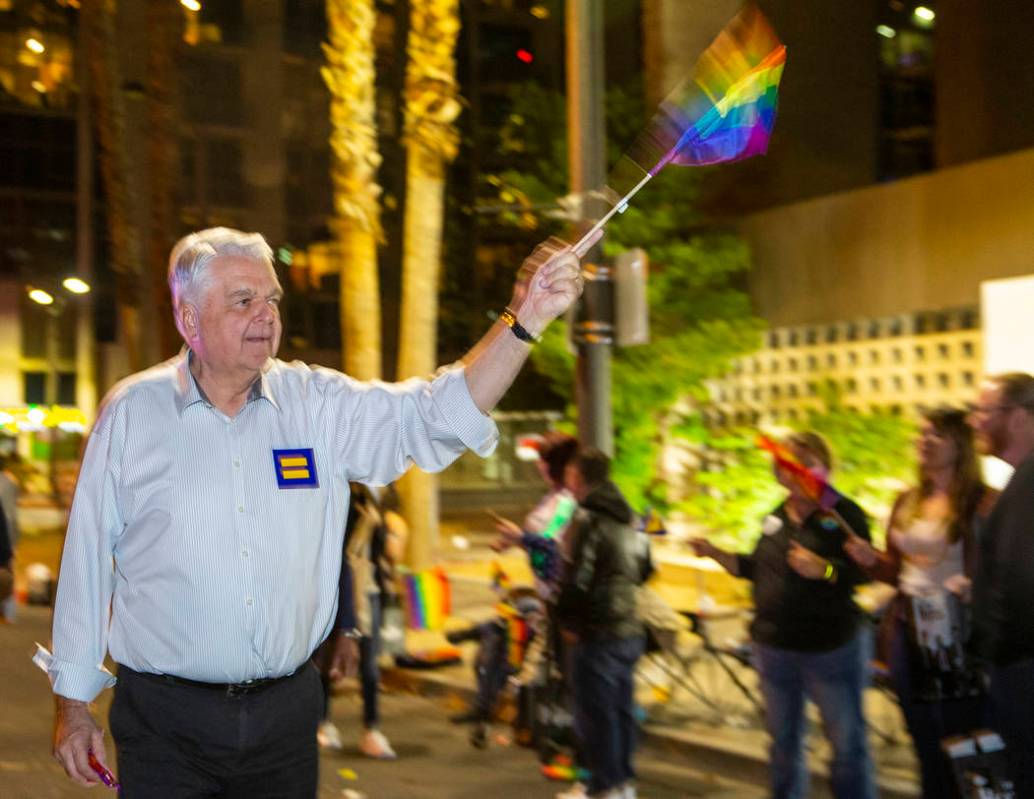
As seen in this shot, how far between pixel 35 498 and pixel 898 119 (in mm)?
28125

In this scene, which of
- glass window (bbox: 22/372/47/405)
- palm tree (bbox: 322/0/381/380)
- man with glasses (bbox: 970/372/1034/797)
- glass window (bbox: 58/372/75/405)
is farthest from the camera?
glass window (bbox: 58/372/75/405)

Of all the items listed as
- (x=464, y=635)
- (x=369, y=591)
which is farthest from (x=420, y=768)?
(x=369, y=591)

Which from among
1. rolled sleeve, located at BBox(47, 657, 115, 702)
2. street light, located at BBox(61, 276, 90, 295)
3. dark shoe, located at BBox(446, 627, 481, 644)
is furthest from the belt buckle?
street light, located at BBox(61, 276, 90, 295)

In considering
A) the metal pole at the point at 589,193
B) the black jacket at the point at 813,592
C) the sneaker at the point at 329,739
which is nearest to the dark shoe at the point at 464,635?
the sneaker at the point at 329,739

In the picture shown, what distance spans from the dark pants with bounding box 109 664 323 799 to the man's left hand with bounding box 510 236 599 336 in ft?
3.68

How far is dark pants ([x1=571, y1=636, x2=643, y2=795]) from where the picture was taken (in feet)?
23.2

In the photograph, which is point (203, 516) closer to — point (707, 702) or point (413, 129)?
point (707, 702)

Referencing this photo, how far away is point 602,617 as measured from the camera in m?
7.04

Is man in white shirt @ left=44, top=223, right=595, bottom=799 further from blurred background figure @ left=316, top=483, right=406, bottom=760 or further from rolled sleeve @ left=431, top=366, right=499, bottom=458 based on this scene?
blurred background figure @ left=316, top=483, right=406, bottom=760

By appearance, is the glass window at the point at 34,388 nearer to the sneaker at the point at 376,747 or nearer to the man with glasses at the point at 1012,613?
the sneaker at the point at 376,747

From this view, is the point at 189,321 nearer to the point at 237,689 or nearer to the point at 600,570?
the point at 237,689

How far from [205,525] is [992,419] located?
2.95m

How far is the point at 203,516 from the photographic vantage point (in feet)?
11.0

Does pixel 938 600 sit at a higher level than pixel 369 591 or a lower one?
higher
